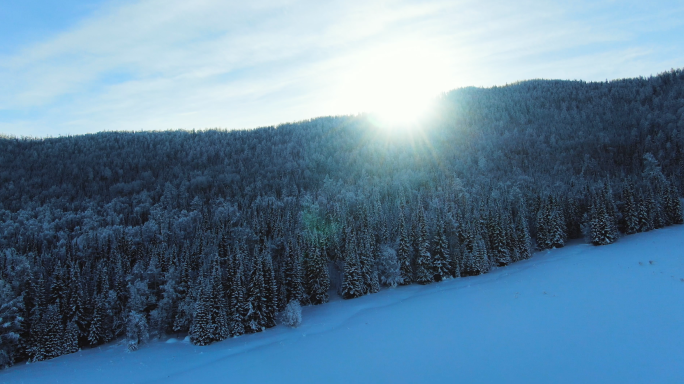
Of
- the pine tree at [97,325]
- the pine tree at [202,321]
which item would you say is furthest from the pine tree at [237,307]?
the pine tree at [97,325]

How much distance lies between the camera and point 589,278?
4912cm

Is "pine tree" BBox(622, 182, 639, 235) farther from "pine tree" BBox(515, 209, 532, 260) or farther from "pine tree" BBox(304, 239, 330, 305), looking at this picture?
"pine tree" BBox(304, 239, 330, 305)

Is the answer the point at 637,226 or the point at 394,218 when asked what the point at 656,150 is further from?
the point at 394,218

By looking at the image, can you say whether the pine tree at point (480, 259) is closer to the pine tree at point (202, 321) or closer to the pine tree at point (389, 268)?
the pine tree at point (389, 268)

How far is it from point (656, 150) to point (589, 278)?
473 feet

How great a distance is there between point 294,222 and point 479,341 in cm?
8168

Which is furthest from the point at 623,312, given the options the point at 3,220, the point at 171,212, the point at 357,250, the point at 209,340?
the point at 3,220

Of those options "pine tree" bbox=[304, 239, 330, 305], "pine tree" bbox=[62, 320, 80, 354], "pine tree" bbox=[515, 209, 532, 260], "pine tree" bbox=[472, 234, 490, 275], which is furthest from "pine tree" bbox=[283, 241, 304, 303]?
"pine tree" bbox=[515, 209, 532, 260]

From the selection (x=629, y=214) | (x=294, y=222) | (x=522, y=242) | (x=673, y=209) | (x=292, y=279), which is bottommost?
(x=522, y=242)

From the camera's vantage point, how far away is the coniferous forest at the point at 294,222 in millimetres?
63344

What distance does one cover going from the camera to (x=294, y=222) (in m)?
112

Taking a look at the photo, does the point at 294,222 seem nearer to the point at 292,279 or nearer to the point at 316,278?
the point at 316,278

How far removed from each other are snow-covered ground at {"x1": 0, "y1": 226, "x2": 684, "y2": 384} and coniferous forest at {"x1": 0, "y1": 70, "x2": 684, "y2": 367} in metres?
6.42

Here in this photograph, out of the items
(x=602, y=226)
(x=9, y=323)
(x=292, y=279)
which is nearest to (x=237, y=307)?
(x=292, y=279)
